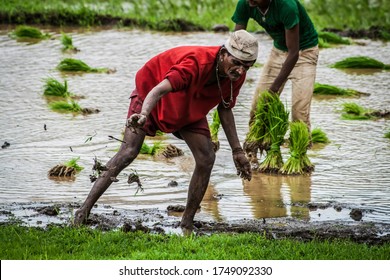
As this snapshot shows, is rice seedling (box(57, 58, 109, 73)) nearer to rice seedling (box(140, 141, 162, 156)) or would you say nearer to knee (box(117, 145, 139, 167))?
rice seedling (box(140, 141, 162, 156))

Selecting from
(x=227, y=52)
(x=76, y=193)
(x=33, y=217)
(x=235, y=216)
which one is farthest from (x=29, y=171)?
(x=227, y=52)

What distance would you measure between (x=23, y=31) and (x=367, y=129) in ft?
22.2

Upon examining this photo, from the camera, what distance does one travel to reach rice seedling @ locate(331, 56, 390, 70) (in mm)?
14820

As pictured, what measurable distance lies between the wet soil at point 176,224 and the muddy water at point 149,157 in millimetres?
217

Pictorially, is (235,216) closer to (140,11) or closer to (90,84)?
(90,84)

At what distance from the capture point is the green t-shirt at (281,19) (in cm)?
932

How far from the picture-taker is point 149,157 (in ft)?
34.0

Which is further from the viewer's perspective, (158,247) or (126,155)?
(126,155)

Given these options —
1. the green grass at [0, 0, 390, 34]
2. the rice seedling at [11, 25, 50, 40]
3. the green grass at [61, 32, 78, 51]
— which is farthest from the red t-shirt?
the green grass at [0, 0, 390, 34]

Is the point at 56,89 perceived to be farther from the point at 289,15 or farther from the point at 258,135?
the point at 289,15

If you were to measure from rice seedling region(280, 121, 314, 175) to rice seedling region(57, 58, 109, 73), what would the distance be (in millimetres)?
5176

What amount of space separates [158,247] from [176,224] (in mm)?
959

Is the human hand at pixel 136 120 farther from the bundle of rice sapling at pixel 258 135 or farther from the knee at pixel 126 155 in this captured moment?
the bundle of rice sapling at pixel 258 135

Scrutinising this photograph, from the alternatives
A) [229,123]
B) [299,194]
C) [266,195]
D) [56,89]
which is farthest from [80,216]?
[56,89]
